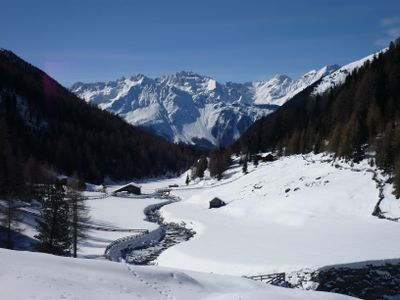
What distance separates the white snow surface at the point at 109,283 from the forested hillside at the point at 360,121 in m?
35.9

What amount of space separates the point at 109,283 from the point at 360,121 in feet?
220

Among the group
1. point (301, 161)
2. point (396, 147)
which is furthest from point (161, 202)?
point (396, 147)

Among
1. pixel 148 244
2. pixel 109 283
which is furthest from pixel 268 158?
pixel 109 283

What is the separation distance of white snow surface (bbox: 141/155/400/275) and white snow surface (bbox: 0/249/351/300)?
10.6 m

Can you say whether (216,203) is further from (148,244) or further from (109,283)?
(109,283)

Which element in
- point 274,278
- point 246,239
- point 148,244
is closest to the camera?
point 274,278

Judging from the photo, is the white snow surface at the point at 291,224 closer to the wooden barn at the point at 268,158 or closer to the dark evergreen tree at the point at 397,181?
the dark evergreen tree at the point at 397,181

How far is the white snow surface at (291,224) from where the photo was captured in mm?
38250

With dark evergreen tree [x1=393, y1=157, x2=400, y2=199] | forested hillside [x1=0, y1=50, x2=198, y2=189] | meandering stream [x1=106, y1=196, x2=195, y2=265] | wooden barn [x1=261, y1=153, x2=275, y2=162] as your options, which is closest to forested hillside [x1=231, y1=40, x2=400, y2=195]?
dark evergreen tree [x1=393, y1=157, x2=400, y2=199]

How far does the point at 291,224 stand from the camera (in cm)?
5606

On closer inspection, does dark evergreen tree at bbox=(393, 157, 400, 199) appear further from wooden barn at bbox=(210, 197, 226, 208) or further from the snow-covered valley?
wooden barn at bbox=(210, 197, 226, 208)

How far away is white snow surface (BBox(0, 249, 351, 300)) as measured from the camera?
63.9ft

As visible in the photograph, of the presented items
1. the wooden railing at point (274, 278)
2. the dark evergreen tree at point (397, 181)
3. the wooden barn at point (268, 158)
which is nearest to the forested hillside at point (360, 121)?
the dark evergreen tree at point (397, 181)

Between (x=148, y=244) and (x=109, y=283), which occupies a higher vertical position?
(x=109, y=283)
